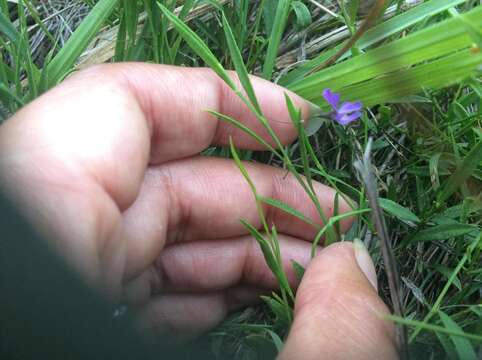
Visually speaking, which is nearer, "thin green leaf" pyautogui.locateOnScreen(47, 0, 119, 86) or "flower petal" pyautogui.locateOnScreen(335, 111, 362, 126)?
"flower petal" pyautogui.locateOnScreen(335, 111, 362, 126)

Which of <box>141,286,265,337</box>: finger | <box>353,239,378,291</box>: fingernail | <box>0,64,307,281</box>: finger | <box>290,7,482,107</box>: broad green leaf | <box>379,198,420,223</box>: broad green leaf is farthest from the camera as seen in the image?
<box>141,286,265,337</box>: finger

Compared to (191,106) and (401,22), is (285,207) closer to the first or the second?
(191,106)

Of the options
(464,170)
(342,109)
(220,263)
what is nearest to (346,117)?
(342,109)

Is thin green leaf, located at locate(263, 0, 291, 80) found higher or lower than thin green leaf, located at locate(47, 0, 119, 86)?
lower

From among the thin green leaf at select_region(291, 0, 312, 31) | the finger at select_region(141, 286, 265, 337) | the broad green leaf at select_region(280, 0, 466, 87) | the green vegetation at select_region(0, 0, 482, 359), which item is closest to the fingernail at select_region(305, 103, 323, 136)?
the green vegetation at select_region(0, 0, 482, 359)

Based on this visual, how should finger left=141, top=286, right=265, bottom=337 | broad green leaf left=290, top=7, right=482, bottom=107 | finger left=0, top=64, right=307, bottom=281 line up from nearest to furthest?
finger left=0, top=64, right=307, bottom=281, broad green leaf left=290, top=7, right=482, bottom=107, finger left=141, top=286, right=265, bottom=337

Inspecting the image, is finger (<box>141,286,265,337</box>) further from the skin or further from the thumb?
the thumb

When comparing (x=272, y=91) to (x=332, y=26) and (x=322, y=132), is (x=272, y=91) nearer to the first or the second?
(x=322, y=132)
